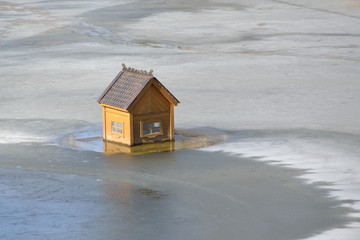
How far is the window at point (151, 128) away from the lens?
543 inches

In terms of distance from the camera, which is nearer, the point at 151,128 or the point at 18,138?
the point at 151,128

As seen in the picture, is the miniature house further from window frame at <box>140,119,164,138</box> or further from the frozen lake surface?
the frozen lake surface

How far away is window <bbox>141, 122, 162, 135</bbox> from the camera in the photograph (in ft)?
45.2

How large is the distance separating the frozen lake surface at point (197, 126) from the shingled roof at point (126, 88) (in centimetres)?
100

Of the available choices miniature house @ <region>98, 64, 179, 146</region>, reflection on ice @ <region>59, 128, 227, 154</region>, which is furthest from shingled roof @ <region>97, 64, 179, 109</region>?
reflection on ice @ <region>59, 128, 227, 154</region>

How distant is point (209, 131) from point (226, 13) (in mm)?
23096

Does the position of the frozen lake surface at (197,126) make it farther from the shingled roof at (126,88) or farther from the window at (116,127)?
the shingled roof at (126,88)

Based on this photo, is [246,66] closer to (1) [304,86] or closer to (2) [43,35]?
(1) [304,86]

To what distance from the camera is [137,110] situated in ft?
44.3

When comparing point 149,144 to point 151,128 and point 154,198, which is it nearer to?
point 151,128

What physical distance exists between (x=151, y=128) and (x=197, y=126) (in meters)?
1.72

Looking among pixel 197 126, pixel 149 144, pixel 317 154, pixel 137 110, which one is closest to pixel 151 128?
pixel 149 144

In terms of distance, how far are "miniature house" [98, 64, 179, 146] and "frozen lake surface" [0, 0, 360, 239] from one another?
2.37 feet

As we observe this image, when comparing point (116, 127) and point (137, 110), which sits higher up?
point (137, 110)
